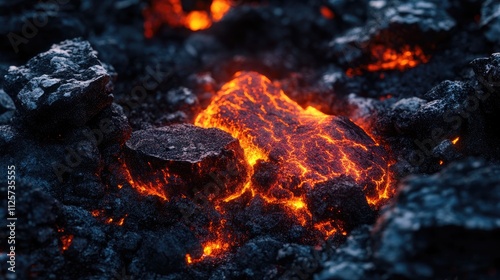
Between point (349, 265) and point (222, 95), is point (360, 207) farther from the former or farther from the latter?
point (222, 95)

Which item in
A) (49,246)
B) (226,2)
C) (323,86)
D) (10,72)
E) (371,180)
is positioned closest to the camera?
(49,246)

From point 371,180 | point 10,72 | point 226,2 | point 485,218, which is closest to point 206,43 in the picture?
point 226,2

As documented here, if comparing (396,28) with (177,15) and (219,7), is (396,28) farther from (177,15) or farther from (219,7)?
(177,15)

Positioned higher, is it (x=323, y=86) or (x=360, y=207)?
(x=323, y=86)

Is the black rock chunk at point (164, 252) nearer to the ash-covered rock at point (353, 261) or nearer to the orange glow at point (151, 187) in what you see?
the orange glow at point (151, 187)

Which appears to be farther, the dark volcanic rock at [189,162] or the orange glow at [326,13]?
the orange glow at [326,13]

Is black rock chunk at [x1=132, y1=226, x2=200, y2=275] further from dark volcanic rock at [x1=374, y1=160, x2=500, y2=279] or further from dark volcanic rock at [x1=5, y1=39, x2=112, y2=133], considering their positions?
dark volcanic rock at [x1=374, y1=160, x2=500, y2=279]

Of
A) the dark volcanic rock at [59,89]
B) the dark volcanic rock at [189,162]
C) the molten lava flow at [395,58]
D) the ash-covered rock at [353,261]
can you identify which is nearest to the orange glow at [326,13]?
the molten lava flow at [395,58]
